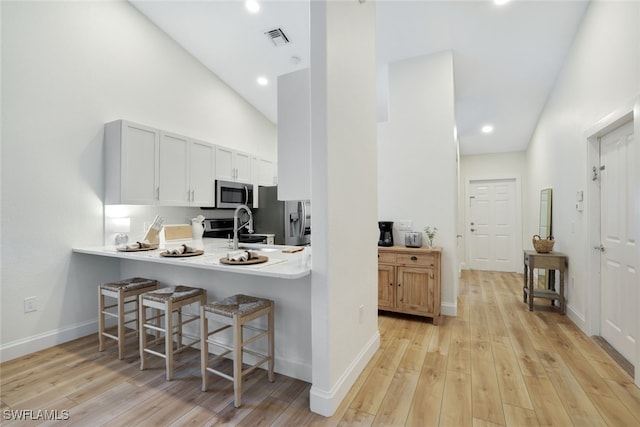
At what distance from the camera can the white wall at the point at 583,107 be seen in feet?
7.43

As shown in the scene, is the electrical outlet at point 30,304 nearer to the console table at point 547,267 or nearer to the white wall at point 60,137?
the white wall at point 60,137

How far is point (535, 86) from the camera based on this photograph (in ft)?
13.2

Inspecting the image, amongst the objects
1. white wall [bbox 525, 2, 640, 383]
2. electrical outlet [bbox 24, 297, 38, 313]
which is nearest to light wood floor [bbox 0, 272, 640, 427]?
electrical outlet [bbox 24, 297, 38, 313]

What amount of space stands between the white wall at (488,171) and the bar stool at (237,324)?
4.83 metres

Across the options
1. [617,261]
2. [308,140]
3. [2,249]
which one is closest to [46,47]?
[2,249]

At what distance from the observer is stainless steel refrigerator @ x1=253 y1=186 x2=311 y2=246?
11.3 ft

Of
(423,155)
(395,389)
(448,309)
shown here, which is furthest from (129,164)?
(448,309)

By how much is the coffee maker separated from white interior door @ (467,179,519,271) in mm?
3513

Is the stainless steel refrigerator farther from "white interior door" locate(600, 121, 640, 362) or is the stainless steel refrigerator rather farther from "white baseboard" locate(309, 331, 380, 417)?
"white interior door" locate(600, 121, 640, 362)

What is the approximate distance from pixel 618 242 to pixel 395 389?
233cm

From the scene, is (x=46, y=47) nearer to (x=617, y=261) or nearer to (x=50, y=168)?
(x=50, y=168)

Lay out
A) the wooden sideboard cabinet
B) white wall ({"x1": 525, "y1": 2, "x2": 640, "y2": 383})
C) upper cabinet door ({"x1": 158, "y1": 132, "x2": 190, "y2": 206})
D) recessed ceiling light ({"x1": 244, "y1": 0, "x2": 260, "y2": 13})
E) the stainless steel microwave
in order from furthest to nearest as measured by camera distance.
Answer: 1. the stainless steel microwave
2. upper cabinet door ({"x1": 158, "y1": 132, "x2": 190, "y2": 206})
3. the wooden sideboard cabinet
4. recessed ceiling light ({"x1": 244, "y1": 0, "x2": 260, "y2": 13})
5. white wall ({"x1": 525, "y1": 2, "x2": 640, "y2": 383})

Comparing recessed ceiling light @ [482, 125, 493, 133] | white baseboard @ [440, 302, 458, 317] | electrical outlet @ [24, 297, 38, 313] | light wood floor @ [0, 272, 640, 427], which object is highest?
recessed ceiling light @ [482, 125, 493, 133]

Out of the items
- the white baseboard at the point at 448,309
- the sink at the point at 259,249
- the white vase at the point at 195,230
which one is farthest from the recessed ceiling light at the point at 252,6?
the white baseboard at the point at 448,309
